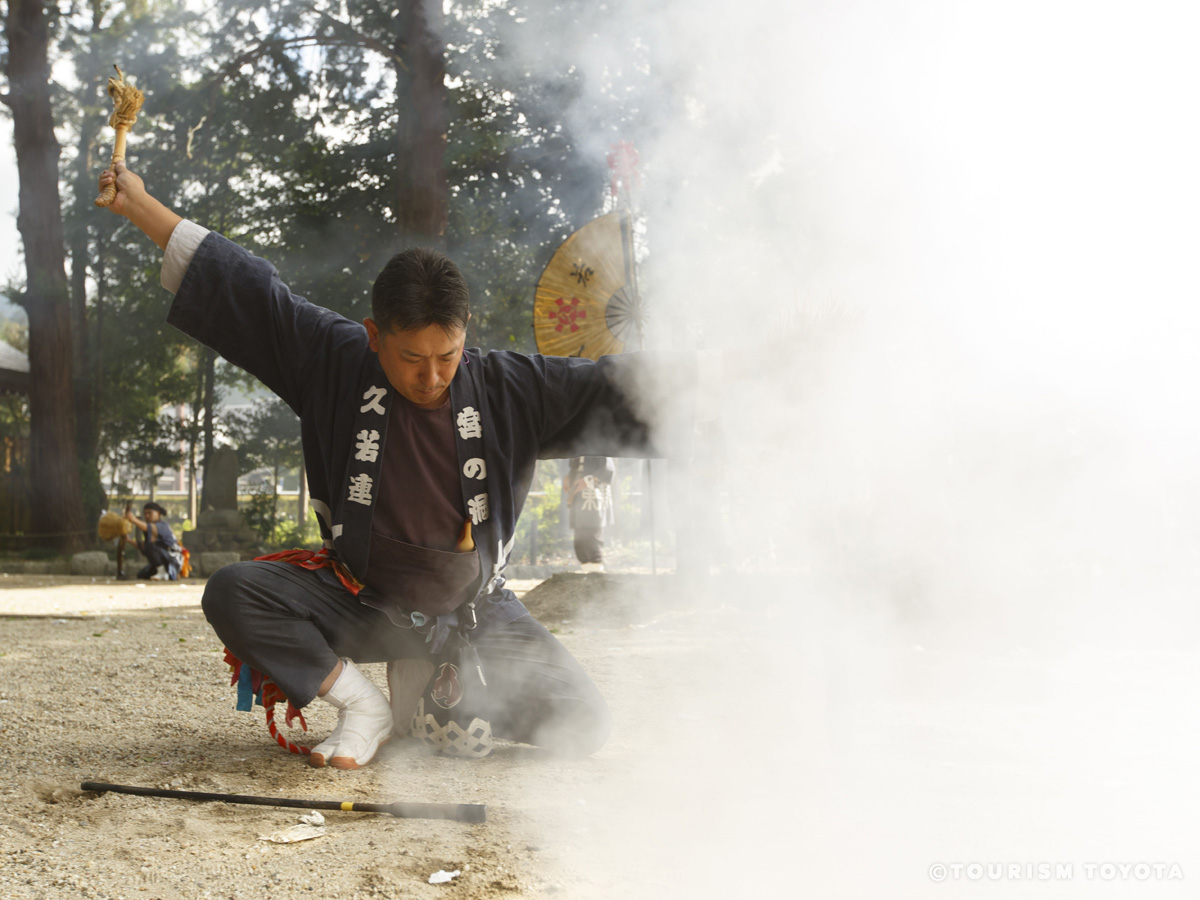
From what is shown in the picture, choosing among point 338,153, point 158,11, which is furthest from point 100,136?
point 338,153

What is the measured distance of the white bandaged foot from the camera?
7.33 feet

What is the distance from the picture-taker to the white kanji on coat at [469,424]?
228 cm

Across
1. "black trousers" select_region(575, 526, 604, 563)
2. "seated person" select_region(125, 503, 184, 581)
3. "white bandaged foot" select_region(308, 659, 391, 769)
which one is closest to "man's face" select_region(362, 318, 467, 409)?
"white bandaged foot" select_region(308, 659, 391, 769)

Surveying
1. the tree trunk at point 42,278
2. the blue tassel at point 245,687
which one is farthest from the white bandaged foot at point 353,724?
the tree trunk at point 42,278

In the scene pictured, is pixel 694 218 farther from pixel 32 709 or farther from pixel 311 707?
pixel 32 709

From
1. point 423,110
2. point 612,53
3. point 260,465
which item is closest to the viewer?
point 612,53

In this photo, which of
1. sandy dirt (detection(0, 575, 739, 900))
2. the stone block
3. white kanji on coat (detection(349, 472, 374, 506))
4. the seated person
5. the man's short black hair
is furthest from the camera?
the stone block

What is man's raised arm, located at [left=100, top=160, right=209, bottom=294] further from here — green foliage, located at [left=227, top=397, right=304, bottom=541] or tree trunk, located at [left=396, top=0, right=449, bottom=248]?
green foliage, located at [left=227, top=397, right=304, bottom=541]

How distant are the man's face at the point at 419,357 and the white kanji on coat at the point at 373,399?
43mm

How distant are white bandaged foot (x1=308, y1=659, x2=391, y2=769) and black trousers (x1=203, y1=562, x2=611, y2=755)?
0.23 ft

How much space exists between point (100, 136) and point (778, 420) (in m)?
15.6

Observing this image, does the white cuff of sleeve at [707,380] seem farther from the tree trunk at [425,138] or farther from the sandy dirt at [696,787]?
the tree trunk at [425,138]

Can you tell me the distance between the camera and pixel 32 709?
2.82 m

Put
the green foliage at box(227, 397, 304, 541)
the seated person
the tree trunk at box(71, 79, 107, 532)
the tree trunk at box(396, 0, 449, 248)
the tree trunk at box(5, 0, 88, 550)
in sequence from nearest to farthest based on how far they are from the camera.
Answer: the tree trunk at box(396, 0, 449, 248) < the seated person < the tree trunk at box(5, 0, 88, 550) < the tree trunk at box(71, 79, 107, 532) < the green foliage at box(227, 397, 304, 541)
